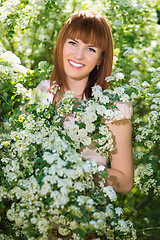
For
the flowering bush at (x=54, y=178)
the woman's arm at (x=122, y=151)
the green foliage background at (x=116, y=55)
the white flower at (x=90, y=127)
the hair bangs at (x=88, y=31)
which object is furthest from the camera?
the green foliage background at (x=116, y=55)

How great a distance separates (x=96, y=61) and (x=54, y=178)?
3.79ft

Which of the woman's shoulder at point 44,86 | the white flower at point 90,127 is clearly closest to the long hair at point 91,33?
the woman's shoulder at point 44,86

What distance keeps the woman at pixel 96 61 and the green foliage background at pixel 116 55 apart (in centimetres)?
22

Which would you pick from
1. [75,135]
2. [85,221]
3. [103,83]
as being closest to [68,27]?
[103,83]

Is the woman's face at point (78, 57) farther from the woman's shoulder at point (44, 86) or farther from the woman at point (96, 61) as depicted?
the woman's shoulder at point (44, 86)

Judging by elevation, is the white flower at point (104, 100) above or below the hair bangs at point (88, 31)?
below

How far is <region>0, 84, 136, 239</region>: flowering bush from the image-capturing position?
1.48 meters

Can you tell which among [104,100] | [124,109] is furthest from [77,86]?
[104,100]

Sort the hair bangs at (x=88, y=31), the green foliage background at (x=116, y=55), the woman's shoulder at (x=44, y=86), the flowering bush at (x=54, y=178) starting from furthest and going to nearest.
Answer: the woman's shoulder at (x=44, y=86), the green foliage background at (x=116, y=55), the hair bangs at (x=88, y=31), the flowering bush at (x=54, y=178)

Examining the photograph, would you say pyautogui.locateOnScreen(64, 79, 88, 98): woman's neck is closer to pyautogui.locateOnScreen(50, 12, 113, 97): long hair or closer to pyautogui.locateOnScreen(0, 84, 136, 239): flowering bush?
pyautogui.locateOnScreen(50, 12, 113, 97): long hair

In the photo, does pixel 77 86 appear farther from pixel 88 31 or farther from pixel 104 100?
pixel 104 100

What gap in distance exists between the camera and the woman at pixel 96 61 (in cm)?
213

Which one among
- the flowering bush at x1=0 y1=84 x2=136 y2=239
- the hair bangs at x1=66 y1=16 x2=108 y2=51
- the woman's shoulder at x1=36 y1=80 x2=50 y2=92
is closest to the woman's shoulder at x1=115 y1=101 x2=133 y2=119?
the flowering bush at x1=0 y1=84 x2=136 y2=239

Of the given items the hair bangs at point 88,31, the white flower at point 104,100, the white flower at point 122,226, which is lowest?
the white flower at point 122,226
